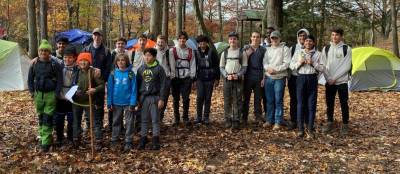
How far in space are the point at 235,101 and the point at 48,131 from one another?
3.50 m

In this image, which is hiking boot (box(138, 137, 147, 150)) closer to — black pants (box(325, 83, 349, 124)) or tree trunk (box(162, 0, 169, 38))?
black pants (box(325, 83, 349, 124))

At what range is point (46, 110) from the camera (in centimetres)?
683

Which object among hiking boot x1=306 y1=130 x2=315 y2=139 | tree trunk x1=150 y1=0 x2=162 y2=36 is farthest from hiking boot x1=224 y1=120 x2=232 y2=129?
tree trunk x1=150 y1=0 x2=162 y2=36

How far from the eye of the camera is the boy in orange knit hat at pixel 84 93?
688cm

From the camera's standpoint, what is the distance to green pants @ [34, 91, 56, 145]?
680 cm

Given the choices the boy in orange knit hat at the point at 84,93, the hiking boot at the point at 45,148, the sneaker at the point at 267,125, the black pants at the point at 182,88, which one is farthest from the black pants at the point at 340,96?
the hiking boot at the point at 45,148

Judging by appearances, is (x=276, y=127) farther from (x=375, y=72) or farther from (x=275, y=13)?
(x=375, y=72)

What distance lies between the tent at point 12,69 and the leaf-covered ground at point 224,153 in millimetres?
5561

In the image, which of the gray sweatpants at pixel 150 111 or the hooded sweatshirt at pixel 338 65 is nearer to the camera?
the gray sweatpants at pixel 150 111

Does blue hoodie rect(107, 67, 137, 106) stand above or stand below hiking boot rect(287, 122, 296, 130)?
above

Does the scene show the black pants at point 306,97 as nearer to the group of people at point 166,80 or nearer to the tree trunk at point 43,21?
the group of people at point 166,80

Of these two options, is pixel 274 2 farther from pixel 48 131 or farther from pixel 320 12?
pixel 320 12

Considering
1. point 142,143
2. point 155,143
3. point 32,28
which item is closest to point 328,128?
point 155,143

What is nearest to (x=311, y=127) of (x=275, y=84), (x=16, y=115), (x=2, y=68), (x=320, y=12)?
(x=275, y=84)
